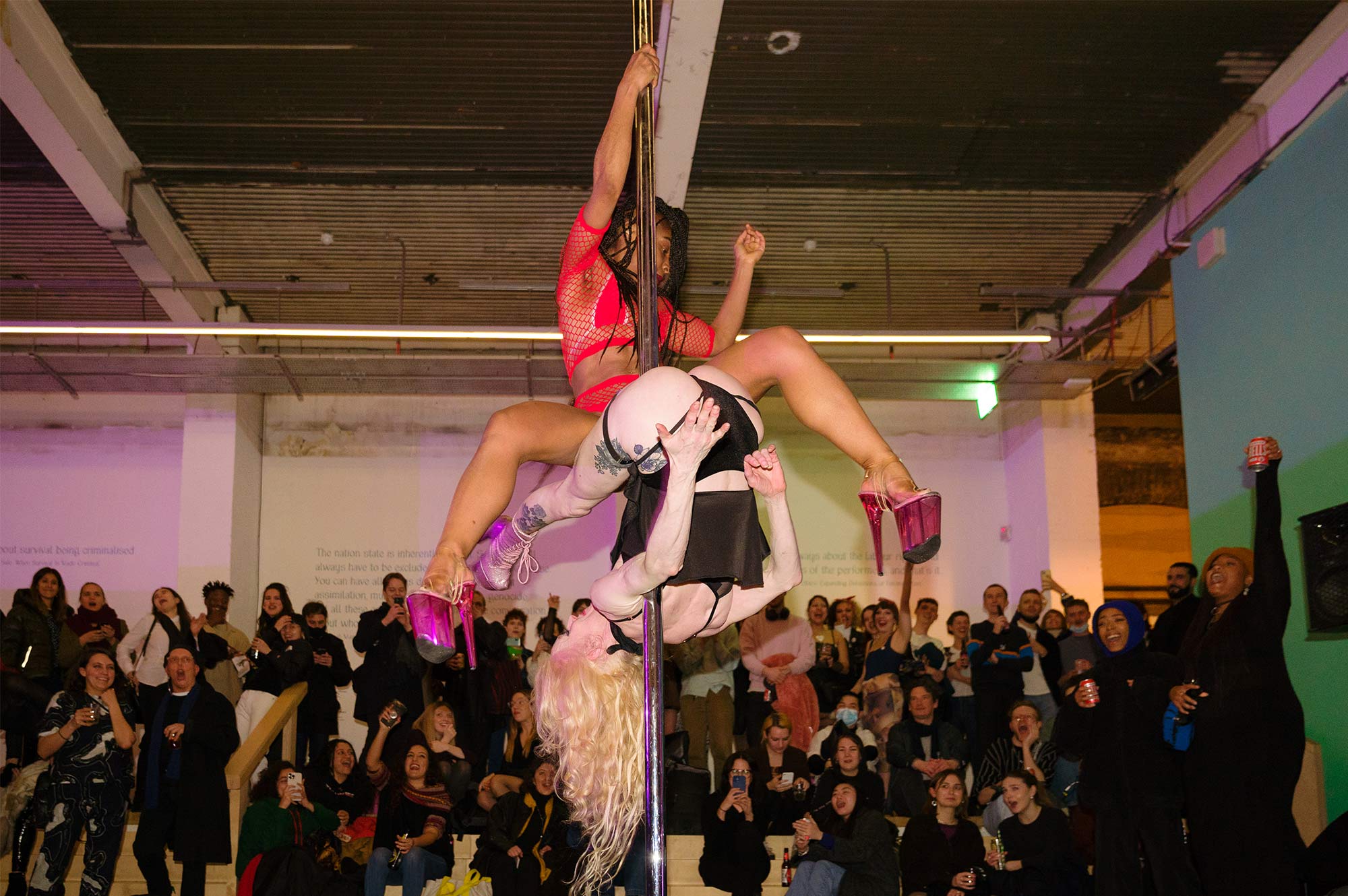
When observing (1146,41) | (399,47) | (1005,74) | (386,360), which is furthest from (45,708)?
(1146,41)

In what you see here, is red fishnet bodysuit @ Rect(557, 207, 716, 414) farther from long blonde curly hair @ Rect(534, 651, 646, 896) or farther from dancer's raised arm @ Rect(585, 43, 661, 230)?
long blonde curly hair @ Rect(534, 651, 646, 896)

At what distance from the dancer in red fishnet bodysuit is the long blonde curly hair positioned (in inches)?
15.0

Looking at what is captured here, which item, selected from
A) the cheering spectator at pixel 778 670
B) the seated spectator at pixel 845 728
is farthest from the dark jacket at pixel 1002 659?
the cheering spectator at pixel 778 670

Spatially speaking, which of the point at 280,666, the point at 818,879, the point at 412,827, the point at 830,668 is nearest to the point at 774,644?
the point at 830,668

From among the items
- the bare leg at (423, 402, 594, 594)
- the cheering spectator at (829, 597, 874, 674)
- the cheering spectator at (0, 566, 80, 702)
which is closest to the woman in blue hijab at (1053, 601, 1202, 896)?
the cheering spectator at (829, 597, 874, 674)

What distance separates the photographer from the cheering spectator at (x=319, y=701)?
7922mm

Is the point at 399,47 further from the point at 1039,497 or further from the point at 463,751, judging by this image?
the point at 1039,497

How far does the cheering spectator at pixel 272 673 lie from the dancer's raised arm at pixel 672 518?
18.2 ft

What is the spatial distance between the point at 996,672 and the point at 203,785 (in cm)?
453

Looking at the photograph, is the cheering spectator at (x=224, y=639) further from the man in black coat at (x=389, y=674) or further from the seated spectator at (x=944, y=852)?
the seated spectator at (x=944, y=852)

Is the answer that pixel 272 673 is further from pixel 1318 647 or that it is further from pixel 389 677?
pixel 1318 647

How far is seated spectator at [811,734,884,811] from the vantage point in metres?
6.62

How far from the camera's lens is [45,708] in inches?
278

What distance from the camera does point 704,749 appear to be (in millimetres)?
7723
